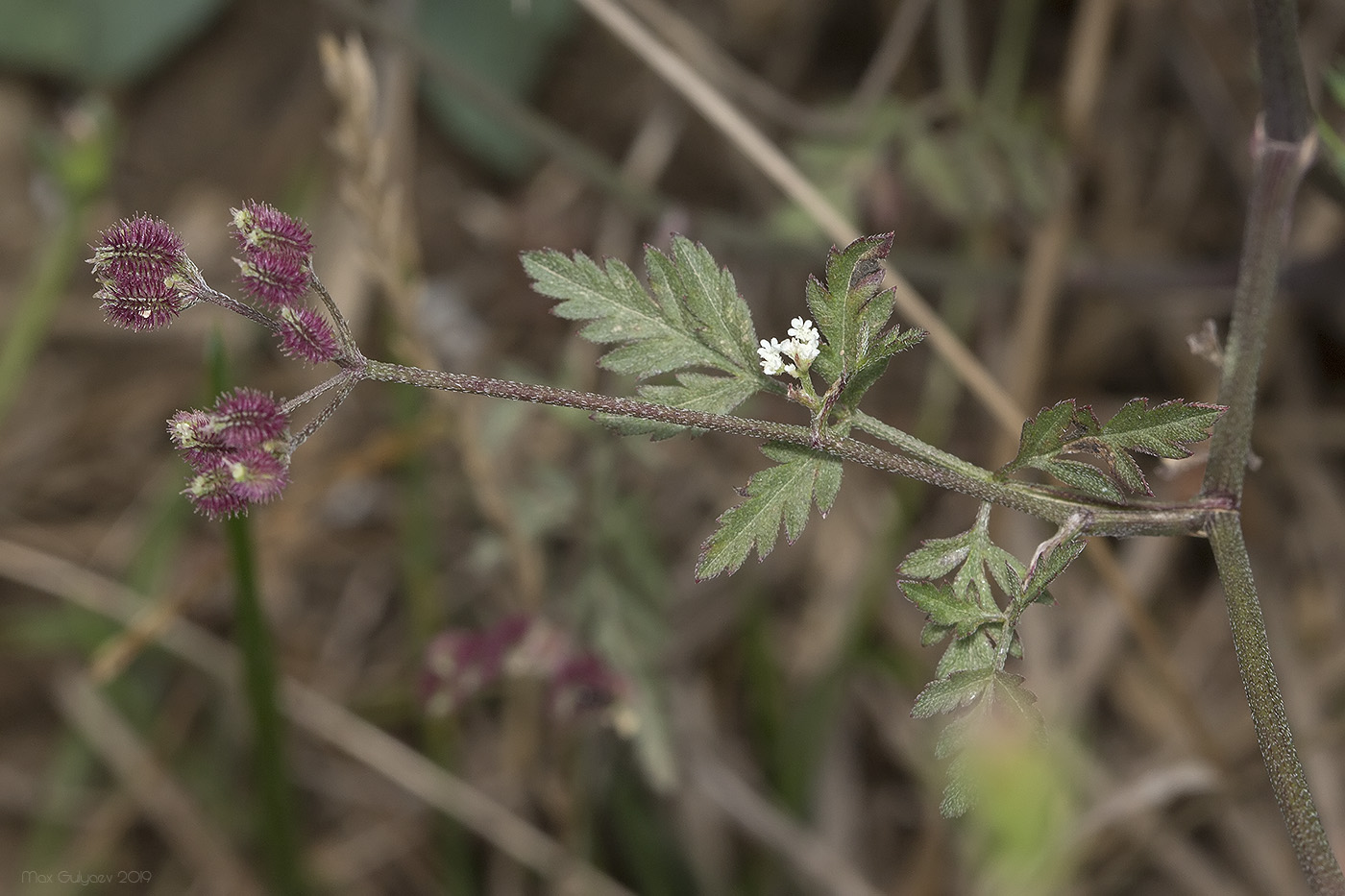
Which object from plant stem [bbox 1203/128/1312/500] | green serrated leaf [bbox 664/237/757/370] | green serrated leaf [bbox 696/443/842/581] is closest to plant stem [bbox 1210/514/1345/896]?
plant stem [bbox 1203/128/1312/500]

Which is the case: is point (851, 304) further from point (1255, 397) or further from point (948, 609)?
point (1255, 397)

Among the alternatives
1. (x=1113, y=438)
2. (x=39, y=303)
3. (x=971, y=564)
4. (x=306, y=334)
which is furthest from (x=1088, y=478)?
(x=39, y=303)

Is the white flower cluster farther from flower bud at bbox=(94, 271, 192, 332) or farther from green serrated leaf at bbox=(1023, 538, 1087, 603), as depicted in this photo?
flower bud at bbox=(94, 271, 192, 332)

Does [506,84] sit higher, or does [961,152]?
[506,84]

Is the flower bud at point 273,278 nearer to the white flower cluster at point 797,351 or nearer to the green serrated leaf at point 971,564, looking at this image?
the white flower cluster at point 797,351

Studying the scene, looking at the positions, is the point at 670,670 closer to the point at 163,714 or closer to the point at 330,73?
the point at 163,714

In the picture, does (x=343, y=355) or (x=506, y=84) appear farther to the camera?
(x=506, y=84)

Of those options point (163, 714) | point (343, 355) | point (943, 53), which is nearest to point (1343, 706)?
point (943, 53)
